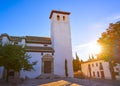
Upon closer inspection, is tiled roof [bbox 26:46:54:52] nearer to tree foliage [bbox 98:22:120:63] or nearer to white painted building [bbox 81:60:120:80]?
tree foliage [bbox 98:22:120:63]

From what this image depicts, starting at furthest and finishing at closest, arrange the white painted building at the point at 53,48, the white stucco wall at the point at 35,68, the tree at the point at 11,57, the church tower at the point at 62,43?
the church tower at the point at 62,43 → the white painted building at the point at 53,48 → the white stucco wall at the point at 35,68 → the tree at the point at 11,57

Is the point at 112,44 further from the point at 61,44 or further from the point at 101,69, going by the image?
the point at 101,69

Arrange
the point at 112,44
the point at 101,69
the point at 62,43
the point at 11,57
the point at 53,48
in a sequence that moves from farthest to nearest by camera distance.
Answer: the point at 101,69, the point at 62,43, the point at 53,48, the point at 112,44, the point at 11,57

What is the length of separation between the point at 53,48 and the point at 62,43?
2372mm

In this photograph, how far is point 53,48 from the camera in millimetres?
25062

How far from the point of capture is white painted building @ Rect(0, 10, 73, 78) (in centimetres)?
2250

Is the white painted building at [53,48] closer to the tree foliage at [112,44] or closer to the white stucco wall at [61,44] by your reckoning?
the white stucco wall at [61,44]

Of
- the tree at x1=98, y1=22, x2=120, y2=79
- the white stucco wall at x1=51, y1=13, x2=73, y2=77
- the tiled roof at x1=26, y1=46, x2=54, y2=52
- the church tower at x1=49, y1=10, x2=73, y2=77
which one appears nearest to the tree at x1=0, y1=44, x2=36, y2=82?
the tiled roof at x1=26, y1=46, x2=54, y2=52

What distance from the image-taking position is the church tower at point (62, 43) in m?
23.8

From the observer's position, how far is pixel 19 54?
16.0 metres

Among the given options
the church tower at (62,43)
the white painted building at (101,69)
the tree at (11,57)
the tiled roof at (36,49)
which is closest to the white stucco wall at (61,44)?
the church tower at (62,43)

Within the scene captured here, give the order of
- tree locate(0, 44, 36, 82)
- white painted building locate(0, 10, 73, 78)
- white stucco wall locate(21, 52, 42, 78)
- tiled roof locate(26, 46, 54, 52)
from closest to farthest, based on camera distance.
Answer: tree locate(0, 44, 36, 82)
white stucco wall locate(21, 52, 42, 78)
white painted building locate(0, 10, 73, 78)
tiled roof locate(26, 46, 54, 52)

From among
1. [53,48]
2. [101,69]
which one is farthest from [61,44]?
[101,69]

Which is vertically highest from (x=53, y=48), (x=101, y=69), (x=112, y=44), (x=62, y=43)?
(x=62, y=43)
